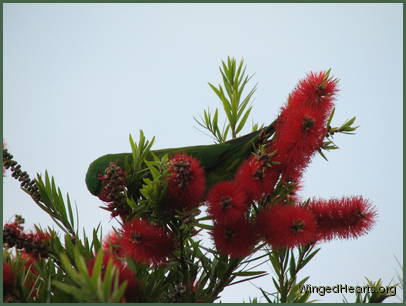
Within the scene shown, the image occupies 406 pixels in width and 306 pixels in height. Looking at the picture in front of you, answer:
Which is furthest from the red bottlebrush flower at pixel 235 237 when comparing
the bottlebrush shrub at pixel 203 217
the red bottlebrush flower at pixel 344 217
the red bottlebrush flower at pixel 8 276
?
the red bottlebrush flower at pixel 8 276

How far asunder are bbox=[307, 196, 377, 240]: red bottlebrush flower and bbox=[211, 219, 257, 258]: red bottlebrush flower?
0.15m

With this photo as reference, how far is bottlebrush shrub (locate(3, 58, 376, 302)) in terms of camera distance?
0.90m

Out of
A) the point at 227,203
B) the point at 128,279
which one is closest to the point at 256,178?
the point at 227,203

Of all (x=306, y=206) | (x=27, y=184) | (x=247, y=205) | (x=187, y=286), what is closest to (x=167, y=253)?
(x=187, y=286)

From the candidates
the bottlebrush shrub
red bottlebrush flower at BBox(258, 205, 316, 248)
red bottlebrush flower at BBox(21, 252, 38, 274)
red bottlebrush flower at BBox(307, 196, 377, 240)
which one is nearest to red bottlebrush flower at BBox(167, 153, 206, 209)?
the bottlebrush shrub

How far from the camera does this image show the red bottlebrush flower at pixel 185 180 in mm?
888

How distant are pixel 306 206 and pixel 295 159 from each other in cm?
12

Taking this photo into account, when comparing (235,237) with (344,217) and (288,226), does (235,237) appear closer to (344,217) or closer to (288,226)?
(288,226)

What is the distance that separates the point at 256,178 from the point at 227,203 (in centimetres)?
9

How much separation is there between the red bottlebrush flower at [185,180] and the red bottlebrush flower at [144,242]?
82mm

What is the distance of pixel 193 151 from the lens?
112 cm

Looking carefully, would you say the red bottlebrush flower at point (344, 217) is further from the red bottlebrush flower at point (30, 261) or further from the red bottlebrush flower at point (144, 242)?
the red bottlebrush flower at point (30, 261)

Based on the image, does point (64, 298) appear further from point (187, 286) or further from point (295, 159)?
point (295, 159)

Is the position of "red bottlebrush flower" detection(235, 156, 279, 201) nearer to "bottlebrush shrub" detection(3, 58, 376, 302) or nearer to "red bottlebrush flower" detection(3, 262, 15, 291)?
"bottlebrush shrub" detection(3, 58, 376, 302)
